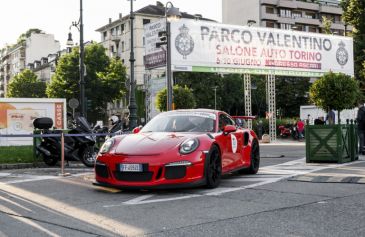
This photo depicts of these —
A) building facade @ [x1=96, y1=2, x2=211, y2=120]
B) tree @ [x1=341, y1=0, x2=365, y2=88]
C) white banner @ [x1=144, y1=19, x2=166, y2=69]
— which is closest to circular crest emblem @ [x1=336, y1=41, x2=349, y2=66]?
tree @ [x1=341, y1=0, x2=365, y2=88]

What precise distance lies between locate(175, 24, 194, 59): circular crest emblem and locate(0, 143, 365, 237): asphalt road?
18929 millimetres

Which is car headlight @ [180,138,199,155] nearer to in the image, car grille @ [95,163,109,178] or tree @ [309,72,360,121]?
car grille @ [95,163,109,178]

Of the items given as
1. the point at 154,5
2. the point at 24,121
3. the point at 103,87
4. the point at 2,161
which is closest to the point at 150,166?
the point at 2,161

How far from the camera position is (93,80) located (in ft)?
199

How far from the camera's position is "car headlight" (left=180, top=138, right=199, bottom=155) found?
7629mm

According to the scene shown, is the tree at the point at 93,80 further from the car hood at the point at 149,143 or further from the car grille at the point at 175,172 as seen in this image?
the car grille at the point at 175,172

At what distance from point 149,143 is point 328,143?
6.50m

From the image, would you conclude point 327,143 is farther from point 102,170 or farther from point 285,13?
point 285,13

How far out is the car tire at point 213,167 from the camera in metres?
7.86

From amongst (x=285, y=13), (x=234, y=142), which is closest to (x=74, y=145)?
(x=234, y=142)

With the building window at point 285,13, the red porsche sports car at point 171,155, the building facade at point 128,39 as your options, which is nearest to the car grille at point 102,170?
the red porsche sports car at point 171,155

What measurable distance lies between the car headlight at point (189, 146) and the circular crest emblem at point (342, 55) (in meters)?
30.0

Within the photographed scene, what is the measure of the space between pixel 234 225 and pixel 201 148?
8.74ft

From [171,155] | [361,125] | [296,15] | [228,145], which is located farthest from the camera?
[296,15]
